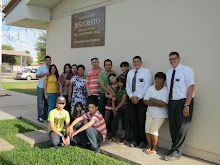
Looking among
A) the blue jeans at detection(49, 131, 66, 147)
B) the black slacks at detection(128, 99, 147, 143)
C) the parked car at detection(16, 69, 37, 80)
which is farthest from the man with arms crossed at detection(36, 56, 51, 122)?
the parked car at detection(16, 69, 37, 80)

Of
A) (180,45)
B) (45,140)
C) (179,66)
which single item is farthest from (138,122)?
(45,140)

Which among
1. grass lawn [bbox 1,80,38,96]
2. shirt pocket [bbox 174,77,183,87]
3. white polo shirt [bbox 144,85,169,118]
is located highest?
shirt pocket [bbox 174,77,183,87]

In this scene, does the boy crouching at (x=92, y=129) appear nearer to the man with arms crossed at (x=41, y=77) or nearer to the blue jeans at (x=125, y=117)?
the blue jeans at (x=125, y=117)

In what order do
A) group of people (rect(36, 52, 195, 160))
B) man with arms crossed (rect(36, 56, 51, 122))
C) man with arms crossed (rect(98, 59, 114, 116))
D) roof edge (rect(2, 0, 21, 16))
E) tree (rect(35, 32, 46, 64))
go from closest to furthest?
group of people (rect(36, 52, 195, 160)) → man with arms crossed (rect(98, 59, 114, 116)) → man with arms crossed (rect(36, 56, 51, 122)) → roof edge (rect(2, 0, 21, 16)) → tree (rect(35, 32, 46, 64))

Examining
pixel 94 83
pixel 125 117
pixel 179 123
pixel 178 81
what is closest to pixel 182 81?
pixel 178 81

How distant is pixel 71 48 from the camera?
6.99m

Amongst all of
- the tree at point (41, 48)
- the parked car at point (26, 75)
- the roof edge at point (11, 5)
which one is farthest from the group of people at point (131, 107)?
the tree at point (41, 48)

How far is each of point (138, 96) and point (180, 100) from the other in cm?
88

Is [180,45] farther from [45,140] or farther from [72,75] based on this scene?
[45,140]

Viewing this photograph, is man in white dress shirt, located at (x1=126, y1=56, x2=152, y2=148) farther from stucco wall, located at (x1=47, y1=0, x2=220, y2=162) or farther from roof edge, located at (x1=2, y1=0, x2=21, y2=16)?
roof edge, located at (x1=2, y1=0, x2=21, y2=16)

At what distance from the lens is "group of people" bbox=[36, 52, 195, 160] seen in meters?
3.78

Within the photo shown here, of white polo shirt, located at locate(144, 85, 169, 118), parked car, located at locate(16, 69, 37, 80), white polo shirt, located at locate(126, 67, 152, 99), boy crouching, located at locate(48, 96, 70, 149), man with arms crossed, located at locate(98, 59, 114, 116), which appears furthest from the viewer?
parked car, located at locate(16, 69, 37, 80)

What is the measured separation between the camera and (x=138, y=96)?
14.3ft

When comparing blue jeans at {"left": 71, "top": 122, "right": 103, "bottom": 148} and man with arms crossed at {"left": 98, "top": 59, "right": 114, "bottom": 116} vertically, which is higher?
man with arms crossed at {"left": 98, "top": 59, "right": 114, "bottom": 116}
